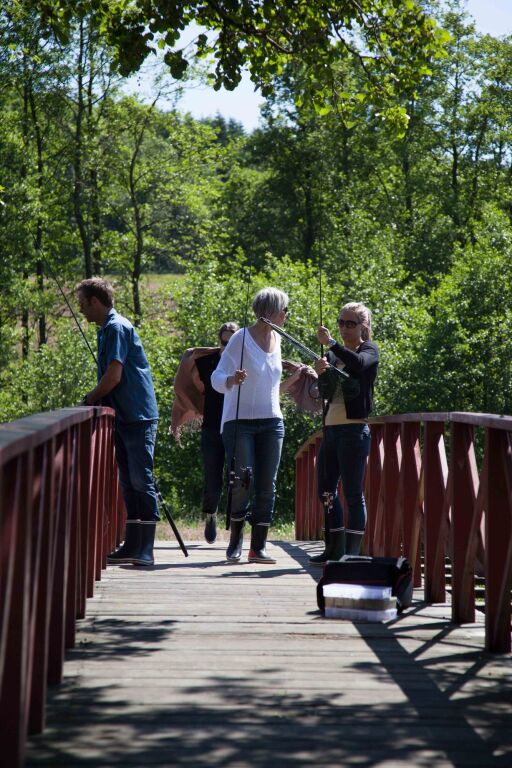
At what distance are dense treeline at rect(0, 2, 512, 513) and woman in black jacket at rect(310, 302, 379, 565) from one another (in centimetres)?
2129

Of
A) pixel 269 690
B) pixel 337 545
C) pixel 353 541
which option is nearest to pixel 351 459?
pixel 353 541

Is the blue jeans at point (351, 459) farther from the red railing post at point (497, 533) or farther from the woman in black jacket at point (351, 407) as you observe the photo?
the red railing post at point (497, 533)

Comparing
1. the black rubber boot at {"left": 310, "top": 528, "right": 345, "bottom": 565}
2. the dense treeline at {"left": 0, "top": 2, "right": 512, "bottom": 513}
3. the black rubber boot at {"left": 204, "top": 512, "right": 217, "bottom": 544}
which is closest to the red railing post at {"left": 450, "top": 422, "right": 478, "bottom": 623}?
the black rubber boot at {"left": 310, "top": 528, "right": 345, "bottom": 565}

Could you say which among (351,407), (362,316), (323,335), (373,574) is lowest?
(373,574)

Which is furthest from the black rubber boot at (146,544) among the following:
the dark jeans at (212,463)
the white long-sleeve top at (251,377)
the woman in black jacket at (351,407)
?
the dark jeans at (212,463)

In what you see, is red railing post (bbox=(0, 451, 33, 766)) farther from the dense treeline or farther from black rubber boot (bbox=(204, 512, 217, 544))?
the dense treeline

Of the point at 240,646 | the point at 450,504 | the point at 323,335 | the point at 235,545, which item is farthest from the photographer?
the point at 235,545

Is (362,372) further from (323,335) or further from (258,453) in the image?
(258,453)

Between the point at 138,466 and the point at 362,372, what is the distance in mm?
1473

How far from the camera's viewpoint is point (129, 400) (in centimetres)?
698

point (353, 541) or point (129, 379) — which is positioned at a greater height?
point (129, 379)

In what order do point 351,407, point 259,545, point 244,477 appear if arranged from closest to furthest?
point 351,407 < point 244,477 < point 259,545

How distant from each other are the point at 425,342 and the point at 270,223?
348 inches

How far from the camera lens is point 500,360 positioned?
33.6 meters
